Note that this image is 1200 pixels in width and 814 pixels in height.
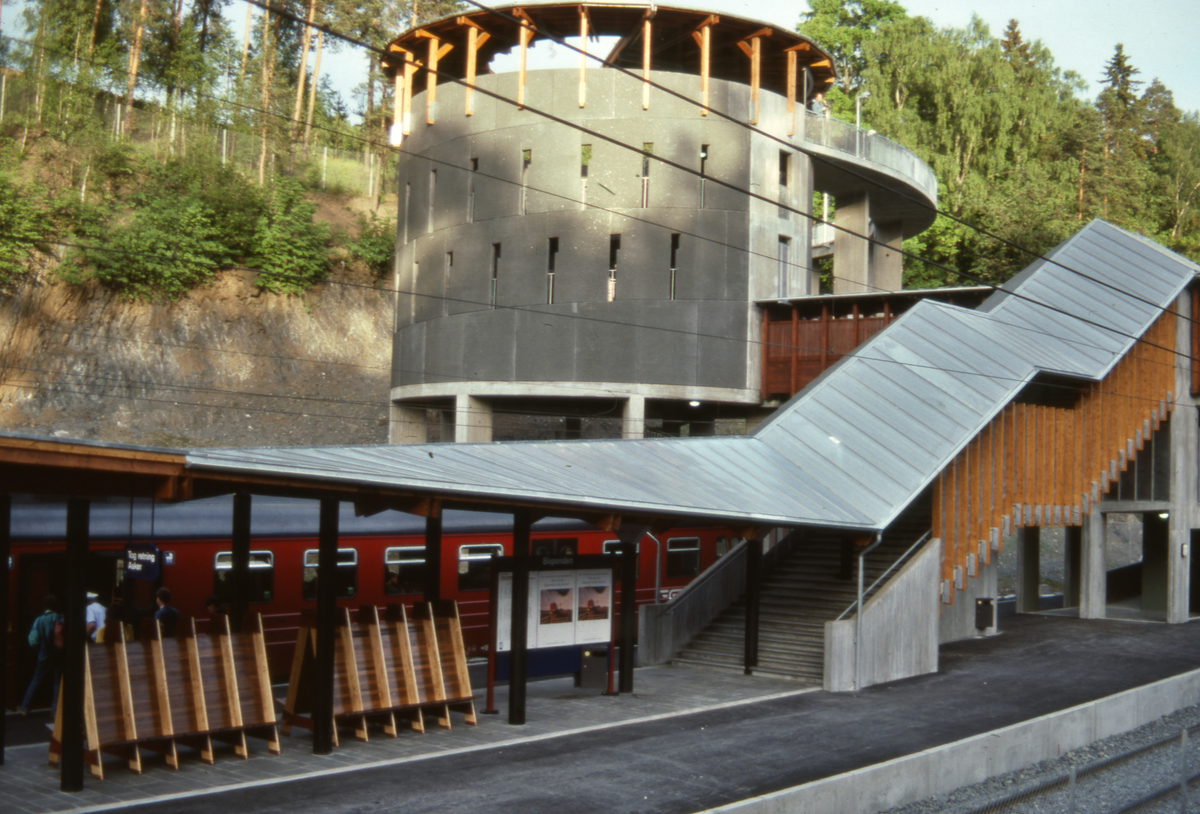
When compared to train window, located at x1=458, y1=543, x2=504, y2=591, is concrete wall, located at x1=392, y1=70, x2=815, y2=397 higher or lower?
higher

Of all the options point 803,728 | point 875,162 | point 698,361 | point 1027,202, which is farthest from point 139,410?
point 1027,202

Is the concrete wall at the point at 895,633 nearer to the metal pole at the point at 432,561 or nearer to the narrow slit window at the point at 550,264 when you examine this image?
the metal pole at the point at 432,561

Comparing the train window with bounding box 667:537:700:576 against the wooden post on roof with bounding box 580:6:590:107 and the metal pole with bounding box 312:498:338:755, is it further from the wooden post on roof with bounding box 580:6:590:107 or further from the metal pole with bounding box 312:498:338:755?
the wooden post on roof with bounding box 580:6:590:107

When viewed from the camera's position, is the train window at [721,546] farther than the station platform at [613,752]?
Yes

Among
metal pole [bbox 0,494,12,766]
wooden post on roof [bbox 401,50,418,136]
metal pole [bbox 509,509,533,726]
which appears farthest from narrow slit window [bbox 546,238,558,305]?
metal pole [bbox 0,494,12,766]

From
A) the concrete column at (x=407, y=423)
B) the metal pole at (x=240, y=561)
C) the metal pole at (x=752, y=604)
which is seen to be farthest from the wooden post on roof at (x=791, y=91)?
the metal pole at (x=240, y=561)

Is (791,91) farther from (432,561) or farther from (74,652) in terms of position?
(74,652)

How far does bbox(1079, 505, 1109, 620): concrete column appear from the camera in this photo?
95.7ft

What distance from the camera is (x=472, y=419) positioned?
33.9 m

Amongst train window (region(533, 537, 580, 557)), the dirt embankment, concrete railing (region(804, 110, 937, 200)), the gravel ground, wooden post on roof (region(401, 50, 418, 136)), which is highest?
wooden post on roof (region(401, 50, 418, 136))

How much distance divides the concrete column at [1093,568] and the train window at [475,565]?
1745cm

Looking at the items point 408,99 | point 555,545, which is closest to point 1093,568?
point 555,545

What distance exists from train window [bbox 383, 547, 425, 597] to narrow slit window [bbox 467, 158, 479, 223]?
58.6 ft

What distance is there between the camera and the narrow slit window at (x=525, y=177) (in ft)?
109
